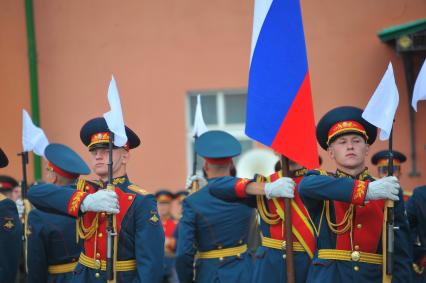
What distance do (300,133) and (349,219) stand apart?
60 cm

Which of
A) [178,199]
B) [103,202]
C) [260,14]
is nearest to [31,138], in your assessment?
[103,202]

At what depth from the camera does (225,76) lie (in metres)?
12.5

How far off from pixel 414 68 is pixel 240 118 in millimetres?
2835

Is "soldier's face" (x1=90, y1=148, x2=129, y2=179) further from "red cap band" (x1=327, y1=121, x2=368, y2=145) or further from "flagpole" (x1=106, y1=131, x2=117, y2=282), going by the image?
"red cap band" (x1=327, y1=121, x2=368, y2=145)

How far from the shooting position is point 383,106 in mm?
4805

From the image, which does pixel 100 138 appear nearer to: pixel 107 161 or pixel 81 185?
pixel 107 161

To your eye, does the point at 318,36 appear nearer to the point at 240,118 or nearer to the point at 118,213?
the point at 240,118

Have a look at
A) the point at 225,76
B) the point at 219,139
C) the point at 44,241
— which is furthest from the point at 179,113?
the point at 44,241

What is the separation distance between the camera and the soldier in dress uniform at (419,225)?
5691 mm

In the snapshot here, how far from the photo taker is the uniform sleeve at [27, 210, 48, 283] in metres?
6.31

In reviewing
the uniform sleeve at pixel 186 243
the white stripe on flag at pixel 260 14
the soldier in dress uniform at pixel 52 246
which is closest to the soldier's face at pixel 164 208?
the uniform sleeve at pixel 186 243

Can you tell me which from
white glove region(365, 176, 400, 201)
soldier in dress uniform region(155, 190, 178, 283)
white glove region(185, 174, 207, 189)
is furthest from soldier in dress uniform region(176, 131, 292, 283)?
soldier in dress uniform region(155, 190, 178, 283)

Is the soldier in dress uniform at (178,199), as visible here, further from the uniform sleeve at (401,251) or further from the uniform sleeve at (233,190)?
the uniform sleeve at (401,251)

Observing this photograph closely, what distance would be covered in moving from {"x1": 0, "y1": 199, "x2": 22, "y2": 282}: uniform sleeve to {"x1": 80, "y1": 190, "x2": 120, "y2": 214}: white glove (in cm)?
88
